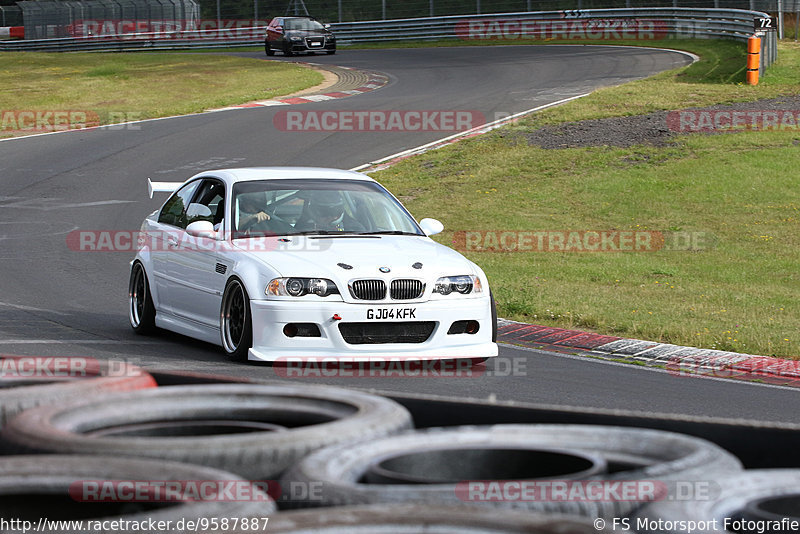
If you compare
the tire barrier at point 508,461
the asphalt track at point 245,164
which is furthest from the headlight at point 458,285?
the tire barrier at point 508,461

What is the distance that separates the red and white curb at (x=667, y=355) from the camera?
389 inches

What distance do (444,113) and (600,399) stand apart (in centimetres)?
2048

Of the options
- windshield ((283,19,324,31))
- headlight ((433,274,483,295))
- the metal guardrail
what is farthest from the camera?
windshield ((283,19,324,31))

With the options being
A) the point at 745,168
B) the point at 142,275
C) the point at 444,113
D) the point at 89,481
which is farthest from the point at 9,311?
the point at 444,113

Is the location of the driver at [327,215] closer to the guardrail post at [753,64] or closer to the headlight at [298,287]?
the headlight at [298,287]

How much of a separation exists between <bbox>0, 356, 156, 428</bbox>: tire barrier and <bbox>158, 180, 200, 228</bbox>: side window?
17.1 ft

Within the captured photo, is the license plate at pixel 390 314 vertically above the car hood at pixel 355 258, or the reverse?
the car hood at pixel 355 258

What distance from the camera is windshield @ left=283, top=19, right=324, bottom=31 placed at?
4819 centimetres

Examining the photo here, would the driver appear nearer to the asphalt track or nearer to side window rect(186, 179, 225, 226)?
side window rect(186, 179, 225, 226)

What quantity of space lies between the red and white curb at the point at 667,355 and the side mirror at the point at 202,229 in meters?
3.06

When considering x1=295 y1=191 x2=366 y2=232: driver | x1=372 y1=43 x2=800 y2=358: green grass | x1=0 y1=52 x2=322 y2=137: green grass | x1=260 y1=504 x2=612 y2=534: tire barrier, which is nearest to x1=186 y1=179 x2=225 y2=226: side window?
x1=295 y1=191 x2=366 y2=232: driver

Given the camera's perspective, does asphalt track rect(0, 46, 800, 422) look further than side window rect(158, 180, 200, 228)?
No

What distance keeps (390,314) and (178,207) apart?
9.66 feet

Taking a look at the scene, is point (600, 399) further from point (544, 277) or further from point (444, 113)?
point (444, 113)
